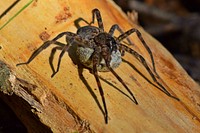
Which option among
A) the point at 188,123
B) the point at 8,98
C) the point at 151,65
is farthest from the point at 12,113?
the point at 188,123

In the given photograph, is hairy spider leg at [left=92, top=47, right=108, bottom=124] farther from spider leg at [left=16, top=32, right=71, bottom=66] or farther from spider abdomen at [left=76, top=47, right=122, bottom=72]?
spider leg at [left=16, top=32, right=71, bottom=66]

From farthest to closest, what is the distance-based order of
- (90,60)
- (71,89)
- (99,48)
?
(99,48) < (90,60) < (71,89)

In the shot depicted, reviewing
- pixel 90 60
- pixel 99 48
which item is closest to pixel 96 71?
pixel 90 60

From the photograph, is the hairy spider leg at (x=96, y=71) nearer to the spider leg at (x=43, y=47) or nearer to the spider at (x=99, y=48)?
the spider at (x=99, y=48)

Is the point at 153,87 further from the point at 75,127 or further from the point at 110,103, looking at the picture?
the point at 75,127

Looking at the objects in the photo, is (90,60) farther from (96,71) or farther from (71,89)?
(71,89)
